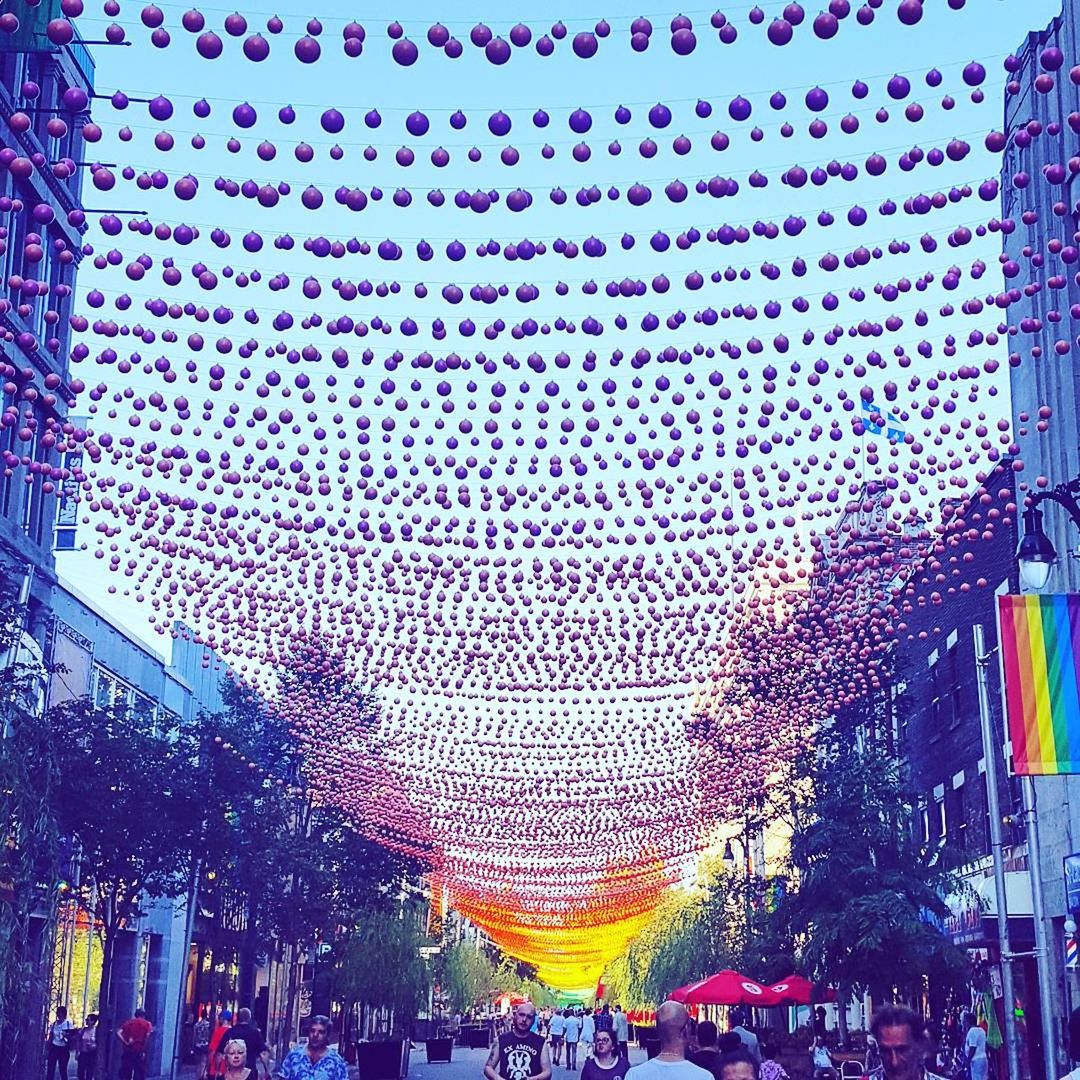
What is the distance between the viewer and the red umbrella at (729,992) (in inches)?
1121

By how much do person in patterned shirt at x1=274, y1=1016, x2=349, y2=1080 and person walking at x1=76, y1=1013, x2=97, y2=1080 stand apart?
2103cm

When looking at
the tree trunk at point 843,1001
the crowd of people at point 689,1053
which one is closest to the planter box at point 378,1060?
the tree trunk at point 843,1001

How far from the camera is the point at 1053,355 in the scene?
26.8 meters

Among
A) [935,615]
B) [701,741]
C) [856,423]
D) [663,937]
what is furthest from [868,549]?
[663,937]

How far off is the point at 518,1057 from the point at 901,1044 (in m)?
7.40

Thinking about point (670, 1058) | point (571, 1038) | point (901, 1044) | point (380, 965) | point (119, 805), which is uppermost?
point (119, 805)

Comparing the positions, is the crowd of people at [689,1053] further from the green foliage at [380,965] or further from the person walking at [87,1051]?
the green foliage at [380,965]

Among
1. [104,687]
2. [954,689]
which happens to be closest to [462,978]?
[104,687]

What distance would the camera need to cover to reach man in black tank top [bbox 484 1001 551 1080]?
13.2 meters

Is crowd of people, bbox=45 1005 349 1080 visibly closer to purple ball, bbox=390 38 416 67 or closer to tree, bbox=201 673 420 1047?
tree, bbox=201 673 420 1047

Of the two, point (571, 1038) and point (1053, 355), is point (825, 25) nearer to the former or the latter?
point (1053, 355)

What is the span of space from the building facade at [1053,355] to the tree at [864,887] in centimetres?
267

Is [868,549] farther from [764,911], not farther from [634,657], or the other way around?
[764,911]

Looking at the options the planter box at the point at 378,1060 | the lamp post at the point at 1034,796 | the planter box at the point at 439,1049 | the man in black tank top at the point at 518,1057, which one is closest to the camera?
the man in black tank top at the point at 518,1057
